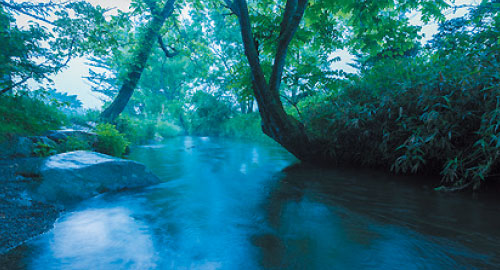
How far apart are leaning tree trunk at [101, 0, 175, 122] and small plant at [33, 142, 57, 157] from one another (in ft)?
19.0

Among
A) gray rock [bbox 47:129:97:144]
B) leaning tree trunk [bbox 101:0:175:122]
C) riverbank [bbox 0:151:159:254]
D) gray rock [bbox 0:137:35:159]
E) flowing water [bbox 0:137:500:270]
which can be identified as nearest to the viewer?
flowing water [bbox 0:137:500:270]

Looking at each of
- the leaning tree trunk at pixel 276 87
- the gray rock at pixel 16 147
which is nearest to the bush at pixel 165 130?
the gray rock at pixel 16 147

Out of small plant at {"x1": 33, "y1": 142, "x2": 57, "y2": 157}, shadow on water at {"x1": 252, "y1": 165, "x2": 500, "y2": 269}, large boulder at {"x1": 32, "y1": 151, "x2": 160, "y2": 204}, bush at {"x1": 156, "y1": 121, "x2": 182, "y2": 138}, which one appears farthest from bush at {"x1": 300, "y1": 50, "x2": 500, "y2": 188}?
bush at {"x1": 156, "y1": 121, "x2": 182, "y2": 138}

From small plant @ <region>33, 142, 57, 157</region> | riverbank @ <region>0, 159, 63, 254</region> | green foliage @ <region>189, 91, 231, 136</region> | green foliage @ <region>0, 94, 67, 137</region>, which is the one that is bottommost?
riverbank @ <region>0, 159, 63, 254</region>

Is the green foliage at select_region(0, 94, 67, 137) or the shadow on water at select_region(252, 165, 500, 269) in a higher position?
the green foliage at select_region(0, 94, 67, 137)

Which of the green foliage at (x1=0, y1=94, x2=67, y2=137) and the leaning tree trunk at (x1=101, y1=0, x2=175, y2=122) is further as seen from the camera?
the leaning tree trunk at (x1=101, y1=0, x2=175, y2=122)

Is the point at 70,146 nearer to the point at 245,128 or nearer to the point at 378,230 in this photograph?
the point at 378,230

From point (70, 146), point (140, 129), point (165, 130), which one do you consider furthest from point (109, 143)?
point (165, 130)

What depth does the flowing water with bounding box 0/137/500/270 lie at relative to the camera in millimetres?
1947

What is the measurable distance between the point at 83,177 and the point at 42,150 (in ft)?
6.54

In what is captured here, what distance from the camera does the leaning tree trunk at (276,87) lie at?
596cm

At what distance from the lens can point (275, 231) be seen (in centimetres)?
250

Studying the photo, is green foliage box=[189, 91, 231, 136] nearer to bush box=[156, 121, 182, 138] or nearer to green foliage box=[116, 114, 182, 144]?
green foliage box=[116, 114, 182, 144]

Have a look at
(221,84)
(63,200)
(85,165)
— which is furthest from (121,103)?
(221,84)
